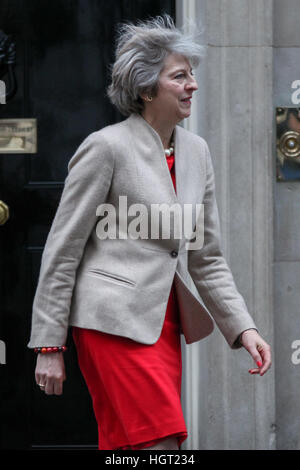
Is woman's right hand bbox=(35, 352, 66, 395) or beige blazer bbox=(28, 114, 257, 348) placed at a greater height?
beige blazer bbox=(28, 114, 257, 348)

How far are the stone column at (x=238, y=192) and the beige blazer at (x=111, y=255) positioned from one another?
1.11 metres

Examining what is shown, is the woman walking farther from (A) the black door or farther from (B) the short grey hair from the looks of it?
(A) the black door

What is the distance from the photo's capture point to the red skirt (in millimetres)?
2422

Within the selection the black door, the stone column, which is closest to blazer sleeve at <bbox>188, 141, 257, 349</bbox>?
the stone column

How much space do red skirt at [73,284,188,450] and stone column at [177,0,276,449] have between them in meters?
1.28

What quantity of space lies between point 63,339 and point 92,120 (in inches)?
66.3

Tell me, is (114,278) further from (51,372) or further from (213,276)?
(213,276)

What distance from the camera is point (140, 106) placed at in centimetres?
265

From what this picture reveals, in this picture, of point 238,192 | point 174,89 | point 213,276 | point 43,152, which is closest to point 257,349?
point 213,276

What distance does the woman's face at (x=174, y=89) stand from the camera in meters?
2.59

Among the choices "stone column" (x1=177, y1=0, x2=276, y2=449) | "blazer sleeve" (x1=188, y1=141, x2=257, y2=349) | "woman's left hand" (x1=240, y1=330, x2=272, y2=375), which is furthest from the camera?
"stone column" (x1=177, y1=0, x2=276, y2=449)

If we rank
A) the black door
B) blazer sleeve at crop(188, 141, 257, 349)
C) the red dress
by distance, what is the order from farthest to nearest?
the black door, blazer sleeve at crop(188, 141, 257, 349), the red dress

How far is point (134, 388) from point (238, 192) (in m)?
1.47

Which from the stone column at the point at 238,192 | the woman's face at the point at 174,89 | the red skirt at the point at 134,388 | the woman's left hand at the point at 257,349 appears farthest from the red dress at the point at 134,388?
the stone column at the point at 238,192
